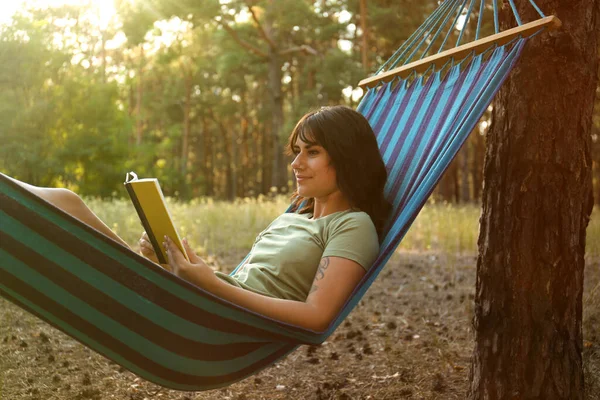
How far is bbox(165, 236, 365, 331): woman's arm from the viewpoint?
161 cm

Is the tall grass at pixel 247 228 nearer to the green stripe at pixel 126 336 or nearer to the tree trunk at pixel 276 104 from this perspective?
the green stripe at pixel 126 336

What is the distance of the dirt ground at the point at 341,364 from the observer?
2.51m

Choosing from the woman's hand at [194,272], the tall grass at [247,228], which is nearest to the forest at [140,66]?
the tall grass at [247,228]

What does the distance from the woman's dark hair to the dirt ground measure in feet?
2.92

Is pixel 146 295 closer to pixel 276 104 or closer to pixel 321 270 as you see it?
pixel 321 270

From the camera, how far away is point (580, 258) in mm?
1955

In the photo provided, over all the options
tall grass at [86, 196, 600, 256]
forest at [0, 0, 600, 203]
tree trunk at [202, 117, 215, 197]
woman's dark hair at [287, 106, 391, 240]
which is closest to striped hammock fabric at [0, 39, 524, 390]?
woman's dark hair at [287, 106, 391, 240]

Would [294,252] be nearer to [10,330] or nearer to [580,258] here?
[580,258]

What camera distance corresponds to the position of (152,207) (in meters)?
1.66

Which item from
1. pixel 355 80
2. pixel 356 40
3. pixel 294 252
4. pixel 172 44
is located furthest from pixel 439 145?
pixel 172 44

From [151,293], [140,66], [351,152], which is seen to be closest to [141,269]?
[151,293]

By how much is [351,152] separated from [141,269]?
2.57 feet

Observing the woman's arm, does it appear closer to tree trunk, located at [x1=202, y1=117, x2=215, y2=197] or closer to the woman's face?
the woman's face

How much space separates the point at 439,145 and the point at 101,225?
3.36 ft
